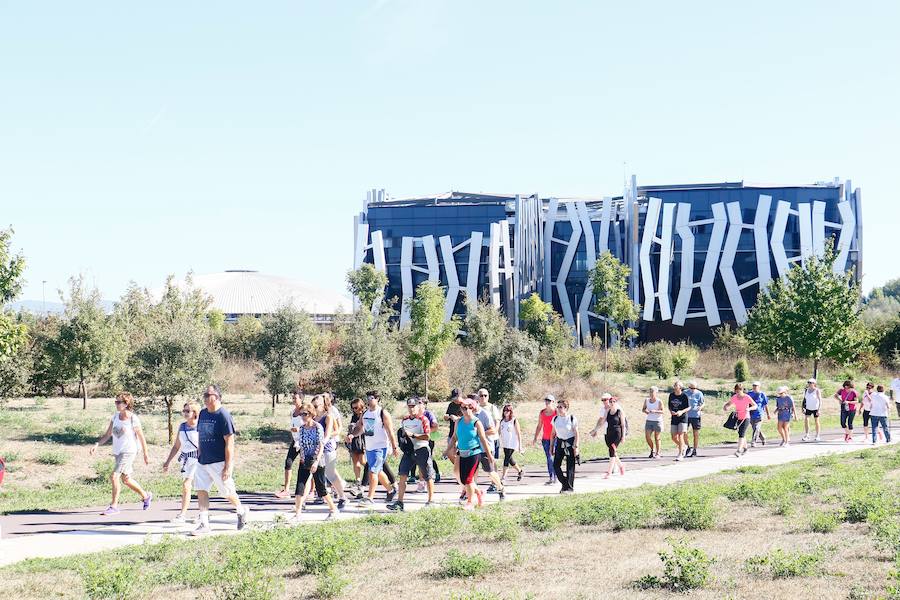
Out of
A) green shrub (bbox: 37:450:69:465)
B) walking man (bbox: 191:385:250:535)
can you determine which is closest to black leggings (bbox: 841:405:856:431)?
walking man (bbox: 191:385:250:535)

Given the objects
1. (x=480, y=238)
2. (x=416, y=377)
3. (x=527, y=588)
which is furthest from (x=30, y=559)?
(x=480, y=238)

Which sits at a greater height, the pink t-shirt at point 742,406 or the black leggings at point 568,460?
the pink t-shirt at point 742,406

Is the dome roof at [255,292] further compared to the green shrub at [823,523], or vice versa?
the dome roof at [255,292]

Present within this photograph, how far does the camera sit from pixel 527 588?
293 inches

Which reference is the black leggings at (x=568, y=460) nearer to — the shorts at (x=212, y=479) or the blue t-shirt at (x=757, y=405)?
the shorts at (x=212, y=479)

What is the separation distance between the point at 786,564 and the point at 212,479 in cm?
651

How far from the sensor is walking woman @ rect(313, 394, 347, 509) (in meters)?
12.5

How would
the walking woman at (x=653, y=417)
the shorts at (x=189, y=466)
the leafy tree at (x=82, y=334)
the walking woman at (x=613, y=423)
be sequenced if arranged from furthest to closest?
the leafy tree at (x=82, y=334) → the walking woman at (x=653, y=417) → the walking woman at (x=613, y=423) → the shorts at (x=189, y=466)

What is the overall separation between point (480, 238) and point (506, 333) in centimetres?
4119

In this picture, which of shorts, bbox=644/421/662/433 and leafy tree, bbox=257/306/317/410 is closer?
shorts, bbox=644/421/662/433

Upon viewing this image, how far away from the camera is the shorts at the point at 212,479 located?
35.0ft

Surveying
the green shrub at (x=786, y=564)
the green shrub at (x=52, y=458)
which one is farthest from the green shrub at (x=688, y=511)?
the green shrub at (x=52, y=458)

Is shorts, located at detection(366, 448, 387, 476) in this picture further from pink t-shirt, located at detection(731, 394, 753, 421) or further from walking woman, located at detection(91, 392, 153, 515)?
pink t-shirt, located at detection(731, 394, 753, 421)

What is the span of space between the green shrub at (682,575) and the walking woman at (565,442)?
6492mm
